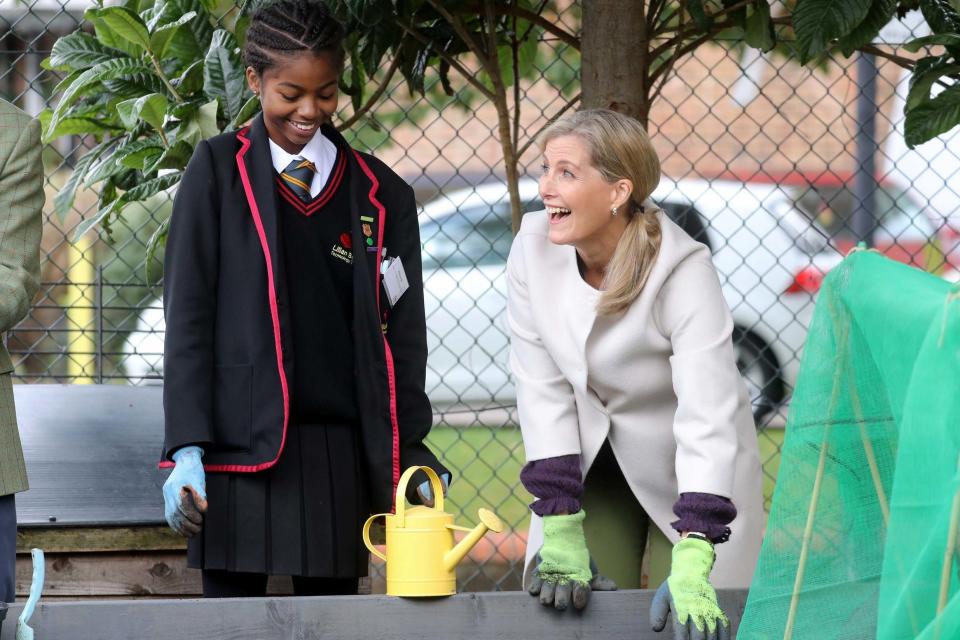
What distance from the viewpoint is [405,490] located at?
2.50m

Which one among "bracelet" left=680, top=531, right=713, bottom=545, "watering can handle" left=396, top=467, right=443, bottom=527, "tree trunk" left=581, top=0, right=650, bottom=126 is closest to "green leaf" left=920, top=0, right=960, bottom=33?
"tree trunk" left=581, top=0, right=650, bottom=126

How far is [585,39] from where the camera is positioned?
3.45m

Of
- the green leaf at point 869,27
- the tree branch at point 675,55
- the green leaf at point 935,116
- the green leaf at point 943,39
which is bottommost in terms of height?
the green leaf at point 935,116

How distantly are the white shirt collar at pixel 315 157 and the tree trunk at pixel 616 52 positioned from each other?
0.96 m

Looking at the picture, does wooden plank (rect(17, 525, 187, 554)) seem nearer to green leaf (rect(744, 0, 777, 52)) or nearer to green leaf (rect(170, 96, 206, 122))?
green leaf (rect(170, 96, 206, 122))

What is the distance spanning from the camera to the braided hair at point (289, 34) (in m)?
2.63

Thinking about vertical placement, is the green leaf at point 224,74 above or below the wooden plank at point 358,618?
above

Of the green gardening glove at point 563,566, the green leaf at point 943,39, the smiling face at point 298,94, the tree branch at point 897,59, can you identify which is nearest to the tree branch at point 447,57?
the smiling face at point 298,94

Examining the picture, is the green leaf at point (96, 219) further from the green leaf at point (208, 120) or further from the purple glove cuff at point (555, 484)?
the purple glove cuff at point (555, 484)

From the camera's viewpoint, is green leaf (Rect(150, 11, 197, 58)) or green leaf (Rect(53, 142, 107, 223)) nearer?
green leaf (Rect(150, 11, 197, 58))

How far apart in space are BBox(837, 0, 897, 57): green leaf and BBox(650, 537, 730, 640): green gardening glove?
57.8 inches

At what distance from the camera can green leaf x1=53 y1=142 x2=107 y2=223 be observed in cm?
320

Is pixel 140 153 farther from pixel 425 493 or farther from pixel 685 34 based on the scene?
pixel 685 34

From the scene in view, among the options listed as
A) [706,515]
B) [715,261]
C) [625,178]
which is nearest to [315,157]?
[625,178]
